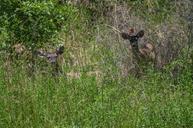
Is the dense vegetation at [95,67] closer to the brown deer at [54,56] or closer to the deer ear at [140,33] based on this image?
the brown deer at [54,56]

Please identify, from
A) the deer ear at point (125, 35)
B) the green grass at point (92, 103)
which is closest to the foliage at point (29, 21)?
the deer ear at point (125, 35)

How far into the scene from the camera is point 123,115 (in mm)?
5020

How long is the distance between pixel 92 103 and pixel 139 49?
6.30 ft

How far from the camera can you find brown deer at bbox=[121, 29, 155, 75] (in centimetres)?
698

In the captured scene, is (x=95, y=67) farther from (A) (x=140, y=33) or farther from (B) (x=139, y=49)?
(A) (x=140, y=33)

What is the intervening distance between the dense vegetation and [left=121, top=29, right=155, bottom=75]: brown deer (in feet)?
0.32

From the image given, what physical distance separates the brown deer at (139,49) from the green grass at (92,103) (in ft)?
2.95

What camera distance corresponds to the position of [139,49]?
23.2 feet

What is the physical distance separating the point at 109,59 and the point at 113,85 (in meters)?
0.88

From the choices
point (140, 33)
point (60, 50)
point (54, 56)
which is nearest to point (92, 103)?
point (54, 56)

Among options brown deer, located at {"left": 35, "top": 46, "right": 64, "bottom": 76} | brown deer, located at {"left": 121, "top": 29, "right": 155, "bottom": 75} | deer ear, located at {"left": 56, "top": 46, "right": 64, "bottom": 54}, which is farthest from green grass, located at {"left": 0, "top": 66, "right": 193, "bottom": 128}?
deer ear, located at {"left": 56, "top": 46, "right": 64, "bottom": 54}

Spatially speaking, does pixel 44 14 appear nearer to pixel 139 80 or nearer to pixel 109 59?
pixel 109 59

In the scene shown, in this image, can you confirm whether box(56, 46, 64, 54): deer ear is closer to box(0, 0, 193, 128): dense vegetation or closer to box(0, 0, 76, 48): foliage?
box(0, 0, 193, 128): dense vegetation

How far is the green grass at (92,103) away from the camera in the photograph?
4.89 m
